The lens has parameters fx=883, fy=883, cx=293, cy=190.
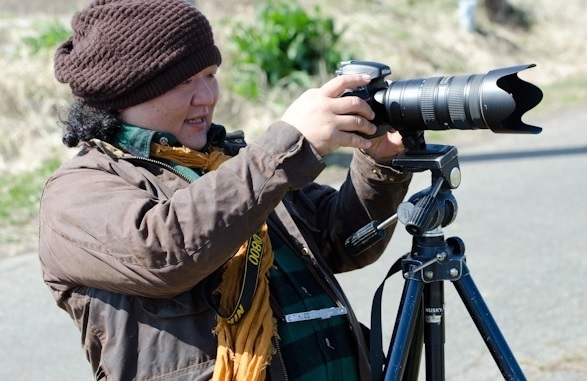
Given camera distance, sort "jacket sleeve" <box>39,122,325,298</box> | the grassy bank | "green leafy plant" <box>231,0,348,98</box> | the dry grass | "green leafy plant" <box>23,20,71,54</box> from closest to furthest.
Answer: "jacket sleeve" <box>39,122,325,298</box> < the grassy bank < the dry grass < "green leafy plant" <box>23,20,71,54</box> < "green leafy plant" <box>231,0,348,98</box>

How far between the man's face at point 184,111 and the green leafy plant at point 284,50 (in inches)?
242

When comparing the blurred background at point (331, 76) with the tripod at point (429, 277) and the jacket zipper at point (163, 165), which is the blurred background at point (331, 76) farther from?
the tripod at point (429, 277)

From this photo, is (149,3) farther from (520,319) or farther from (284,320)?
(520,319)

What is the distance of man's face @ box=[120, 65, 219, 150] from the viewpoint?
1937 millimetres

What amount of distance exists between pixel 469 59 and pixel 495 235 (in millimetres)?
6434

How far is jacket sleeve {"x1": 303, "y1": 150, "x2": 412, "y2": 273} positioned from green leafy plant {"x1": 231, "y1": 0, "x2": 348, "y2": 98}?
592cm

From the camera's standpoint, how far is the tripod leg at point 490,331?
194cm

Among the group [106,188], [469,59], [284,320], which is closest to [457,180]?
[284,320]

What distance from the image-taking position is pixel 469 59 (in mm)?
11289

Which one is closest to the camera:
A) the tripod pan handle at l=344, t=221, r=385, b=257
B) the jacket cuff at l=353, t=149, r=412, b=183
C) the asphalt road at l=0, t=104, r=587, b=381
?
the tripod pan handle at l=344, t=221, r=385, b=257

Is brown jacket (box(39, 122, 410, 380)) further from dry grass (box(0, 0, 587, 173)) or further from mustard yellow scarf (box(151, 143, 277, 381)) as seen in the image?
dry grass (box(0, 0, 587, 173))

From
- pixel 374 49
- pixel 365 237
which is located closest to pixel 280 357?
pixel 365 237

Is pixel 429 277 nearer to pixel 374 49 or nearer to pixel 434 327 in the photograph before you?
pixel 434 327

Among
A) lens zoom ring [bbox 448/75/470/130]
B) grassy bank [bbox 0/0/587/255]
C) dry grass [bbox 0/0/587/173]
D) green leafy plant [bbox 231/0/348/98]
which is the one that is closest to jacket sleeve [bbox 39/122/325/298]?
lens zoom ring [bbox 448/75/470/130]
